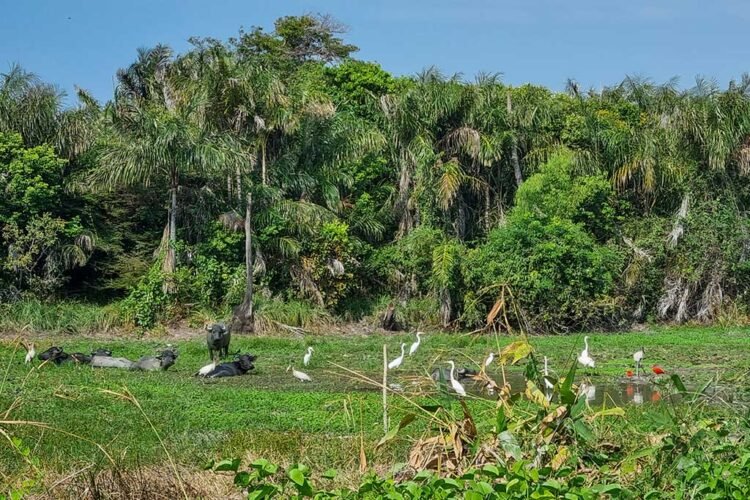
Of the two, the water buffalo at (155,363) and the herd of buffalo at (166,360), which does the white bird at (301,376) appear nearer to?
the herd of buffalo at (166,360)

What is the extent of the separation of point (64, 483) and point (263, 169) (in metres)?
18.1

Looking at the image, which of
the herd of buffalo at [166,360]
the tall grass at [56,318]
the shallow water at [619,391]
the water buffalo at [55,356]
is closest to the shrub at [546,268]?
the herd of buffalo at [166,360]

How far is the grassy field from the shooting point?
8062 mm

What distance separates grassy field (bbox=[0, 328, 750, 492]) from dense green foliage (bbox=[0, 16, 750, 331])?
7.31ft

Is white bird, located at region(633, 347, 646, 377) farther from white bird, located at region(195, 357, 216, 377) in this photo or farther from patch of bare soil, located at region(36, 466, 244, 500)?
patch of bare soil, located at region(36, 466, 244, 500)

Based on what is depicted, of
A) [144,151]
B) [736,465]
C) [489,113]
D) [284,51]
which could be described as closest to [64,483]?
[736,465]

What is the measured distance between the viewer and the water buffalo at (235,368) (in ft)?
48.8

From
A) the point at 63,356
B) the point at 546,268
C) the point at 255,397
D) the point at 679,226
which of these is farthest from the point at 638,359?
the point at 679,226

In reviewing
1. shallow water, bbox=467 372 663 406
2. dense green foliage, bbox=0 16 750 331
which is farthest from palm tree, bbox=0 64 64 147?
shallow water, bbox=467 372 663 406

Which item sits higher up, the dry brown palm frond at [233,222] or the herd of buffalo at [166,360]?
the dry brown palm frond at [233,222]

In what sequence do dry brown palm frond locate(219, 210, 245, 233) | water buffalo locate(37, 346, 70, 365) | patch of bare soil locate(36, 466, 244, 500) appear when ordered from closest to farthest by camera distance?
patch of bare soil locate(36, 466, 244, 500), water buffalo locate(37, 346, 70, 365), dry brown palm frond locate(219, 210, 245, 233)

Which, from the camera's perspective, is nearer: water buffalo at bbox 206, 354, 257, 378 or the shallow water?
the shallow water

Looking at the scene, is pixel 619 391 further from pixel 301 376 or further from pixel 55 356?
pixel 55 356

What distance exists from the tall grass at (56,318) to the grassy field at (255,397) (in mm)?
833
